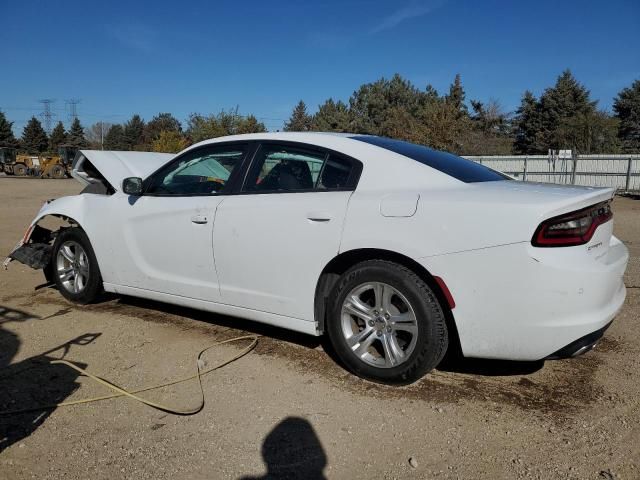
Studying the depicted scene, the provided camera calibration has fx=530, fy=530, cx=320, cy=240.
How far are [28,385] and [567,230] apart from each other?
3.32m

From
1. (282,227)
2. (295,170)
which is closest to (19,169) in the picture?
(295,170)

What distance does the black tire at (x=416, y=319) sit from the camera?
3039mm

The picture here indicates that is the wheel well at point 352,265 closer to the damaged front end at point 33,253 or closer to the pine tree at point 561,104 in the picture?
the damaged front end at point 33,253

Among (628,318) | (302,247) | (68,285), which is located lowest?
(628,318)

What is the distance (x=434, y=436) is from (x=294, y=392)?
0.91m

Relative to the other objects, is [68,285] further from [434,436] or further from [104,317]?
[434,436]

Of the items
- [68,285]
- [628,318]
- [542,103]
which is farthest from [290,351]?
[542,103]

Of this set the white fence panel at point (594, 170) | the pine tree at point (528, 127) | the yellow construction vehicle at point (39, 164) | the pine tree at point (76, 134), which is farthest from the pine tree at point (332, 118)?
the pine tree at point (76, 134)

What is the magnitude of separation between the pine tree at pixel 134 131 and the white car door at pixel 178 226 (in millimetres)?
97675

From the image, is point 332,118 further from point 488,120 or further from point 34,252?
point 34,252

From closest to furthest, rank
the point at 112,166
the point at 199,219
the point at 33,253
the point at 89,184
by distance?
the point at 199,219 → the point at 112,166 → the point at 89,184 → the point at 33,253

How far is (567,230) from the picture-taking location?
2789 mm

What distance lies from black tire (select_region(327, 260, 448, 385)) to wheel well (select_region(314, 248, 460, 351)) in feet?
0.11

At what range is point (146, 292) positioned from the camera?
445 cm
